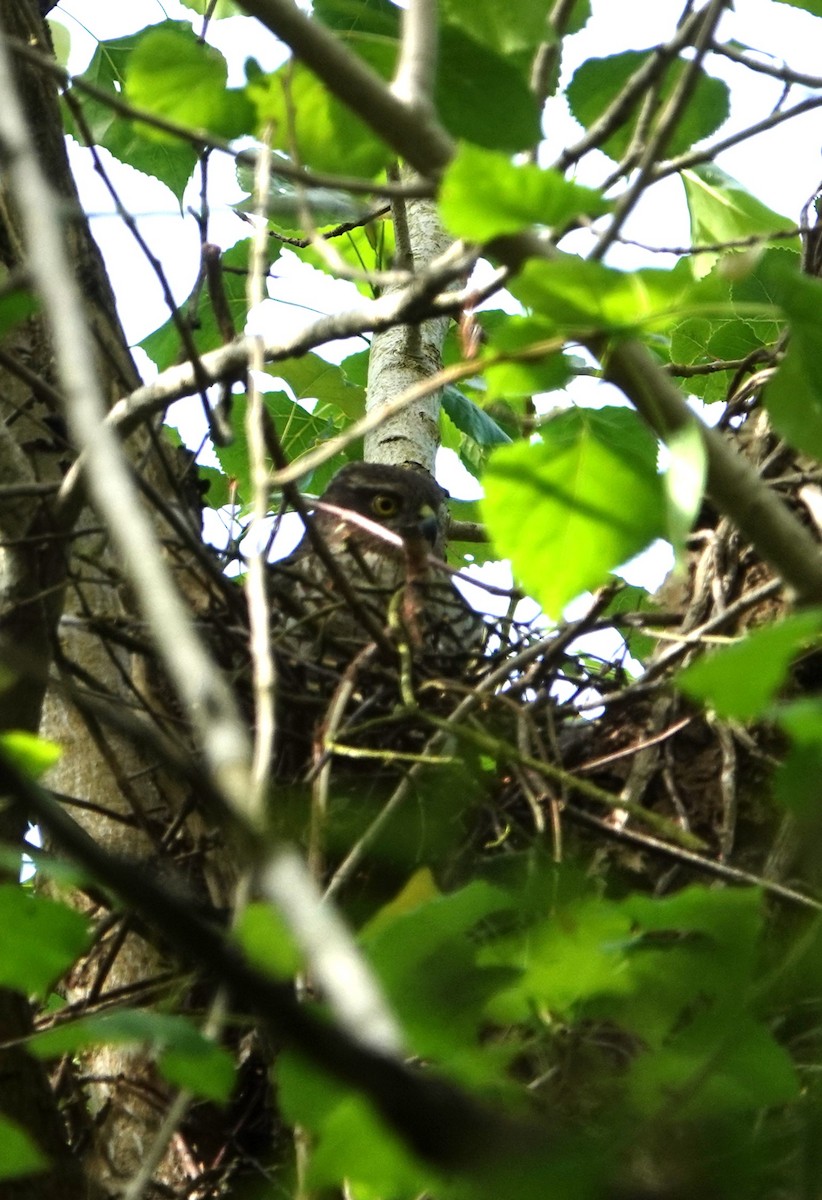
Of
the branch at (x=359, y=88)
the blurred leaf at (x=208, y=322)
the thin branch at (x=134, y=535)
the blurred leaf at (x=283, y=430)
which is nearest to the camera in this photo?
the thin branch at (x=134, y=535)

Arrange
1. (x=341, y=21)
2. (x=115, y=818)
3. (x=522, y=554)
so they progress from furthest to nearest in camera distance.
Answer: (x=115, y=818)
(x=341, y=21)
(x=522, y=554)

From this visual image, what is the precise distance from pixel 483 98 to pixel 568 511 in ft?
1.43

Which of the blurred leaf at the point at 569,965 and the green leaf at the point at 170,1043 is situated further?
the blurred leaf at the point at 569,965

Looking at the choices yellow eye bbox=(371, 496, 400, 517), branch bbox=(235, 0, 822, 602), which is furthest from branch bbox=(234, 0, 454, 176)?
yellow eye bbox=(371, 496, 400, 517)

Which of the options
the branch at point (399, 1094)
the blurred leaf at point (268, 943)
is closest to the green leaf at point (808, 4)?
the blurred leaf at point (268, 943)

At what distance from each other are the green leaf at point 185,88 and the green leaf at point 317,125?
0.03m

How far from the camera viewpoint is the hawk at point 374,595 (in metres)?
2.43

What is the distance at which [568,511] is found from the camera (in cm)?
147

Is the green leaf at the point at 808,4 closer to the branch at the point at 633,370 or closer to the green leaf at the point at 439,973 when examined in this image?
the branch at the point at 633,370

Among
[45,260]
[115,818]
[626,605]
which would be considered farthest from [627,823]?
[45,260]

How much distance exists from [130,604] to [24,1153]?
1.53 metres

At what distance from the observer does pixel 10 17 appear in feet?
9.07

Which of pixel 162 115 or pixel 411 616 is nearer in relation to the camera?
pixel 162 115

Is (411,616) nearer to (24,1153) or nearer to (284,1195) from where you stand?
(284,1195)
